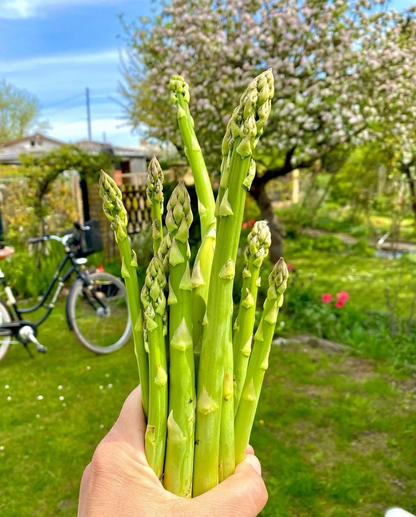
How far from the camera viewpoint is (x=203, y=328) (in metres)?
0.95

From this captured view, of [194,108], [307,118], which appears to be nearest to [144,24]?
[194,108]

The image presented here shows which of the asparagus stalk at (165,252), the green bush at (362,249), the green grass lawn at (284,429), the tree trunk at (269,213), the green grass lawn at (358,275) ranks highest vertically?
the asparagus stalk at (165,252)

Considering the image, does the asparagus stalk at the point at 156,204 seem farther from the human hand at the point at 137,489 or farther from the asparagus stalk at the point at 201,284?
the human hand at the point at 137,489

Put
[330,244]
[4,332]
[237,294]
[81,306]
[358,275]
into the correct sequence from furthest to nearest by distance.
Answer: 1. [330,244]
2. [358,275]
3. [237,294]
4. [81,306]
5. [4,332]

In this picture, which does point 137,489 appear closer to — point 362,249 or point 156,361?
point 156,361

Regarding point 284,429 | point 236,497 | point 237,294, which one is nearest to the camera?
point 236,497

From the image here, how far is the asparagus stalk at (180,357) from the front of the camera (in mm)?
899

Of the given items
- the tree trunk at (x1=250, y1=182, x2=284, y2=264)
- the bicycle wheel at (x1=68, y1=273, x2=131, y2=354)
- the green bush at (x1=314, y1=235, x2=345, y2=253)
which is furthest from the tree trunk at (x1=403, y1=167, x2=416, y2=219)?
the bicycle wheel at (x1=68, y1=273, x2=131, y2=354)

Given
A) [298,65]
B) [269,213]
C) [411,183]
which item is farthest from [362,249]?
[298,65]

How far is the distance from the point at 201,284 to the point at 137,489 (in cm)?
46

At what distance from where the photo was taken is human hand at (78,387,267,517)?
934mm

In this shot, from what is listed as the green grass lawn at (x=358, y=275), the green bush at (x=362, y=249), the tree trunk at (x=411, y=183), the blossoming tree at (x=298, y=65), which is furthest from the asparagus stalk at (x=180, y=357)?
the tree trunk at (x=411, y=183)

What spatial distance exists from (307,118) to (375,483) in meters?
5.62

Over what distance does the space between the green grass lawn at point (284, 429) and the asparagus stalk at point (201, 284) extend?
7.83 ft
